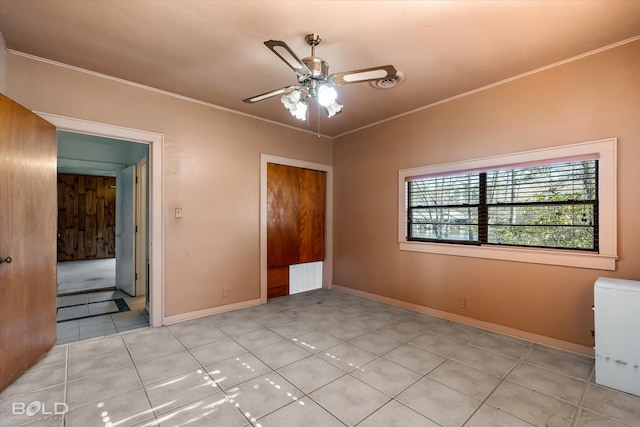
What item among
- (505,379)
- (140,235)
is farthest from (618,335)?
(140,235)

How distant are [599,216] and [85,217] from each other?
436 inches

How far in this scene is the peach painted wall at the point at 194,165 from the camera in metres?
2.75

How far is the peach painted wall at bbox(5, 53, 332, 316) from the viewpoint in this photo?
275cm

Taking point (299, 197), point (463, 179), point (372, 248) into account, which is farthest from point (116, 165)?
point (463, 179)

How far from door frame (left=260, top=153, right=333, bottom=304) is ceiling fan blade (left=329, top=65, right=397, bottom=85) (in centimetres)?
234

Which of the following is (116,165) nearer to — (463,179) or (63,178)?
(63,178)

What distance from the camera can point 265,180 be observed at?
166 inches

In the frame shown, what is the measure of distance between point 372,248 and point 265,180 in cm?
188

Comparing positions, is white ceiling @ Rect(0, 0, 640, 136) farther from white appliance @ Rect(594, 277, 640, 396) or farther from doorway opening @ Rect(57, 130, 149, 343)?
white appliance @ Rect(594, 277, 640, 396)

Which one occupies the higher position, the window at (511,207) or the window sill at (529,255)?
the window at (511,207)

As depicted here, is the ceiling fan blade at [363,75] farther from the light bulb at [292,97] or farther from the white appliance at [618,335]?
the white appliance at [618,335]

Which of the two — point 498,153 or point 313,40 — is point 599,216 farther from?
point 313,40

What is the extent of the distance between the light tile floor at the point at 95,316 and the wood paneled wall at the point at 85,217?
487cm

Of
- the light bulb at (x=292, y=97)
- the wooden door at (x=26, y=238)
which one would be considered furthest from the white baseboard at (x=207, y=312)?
the light bulb at (x=292, y=97)
